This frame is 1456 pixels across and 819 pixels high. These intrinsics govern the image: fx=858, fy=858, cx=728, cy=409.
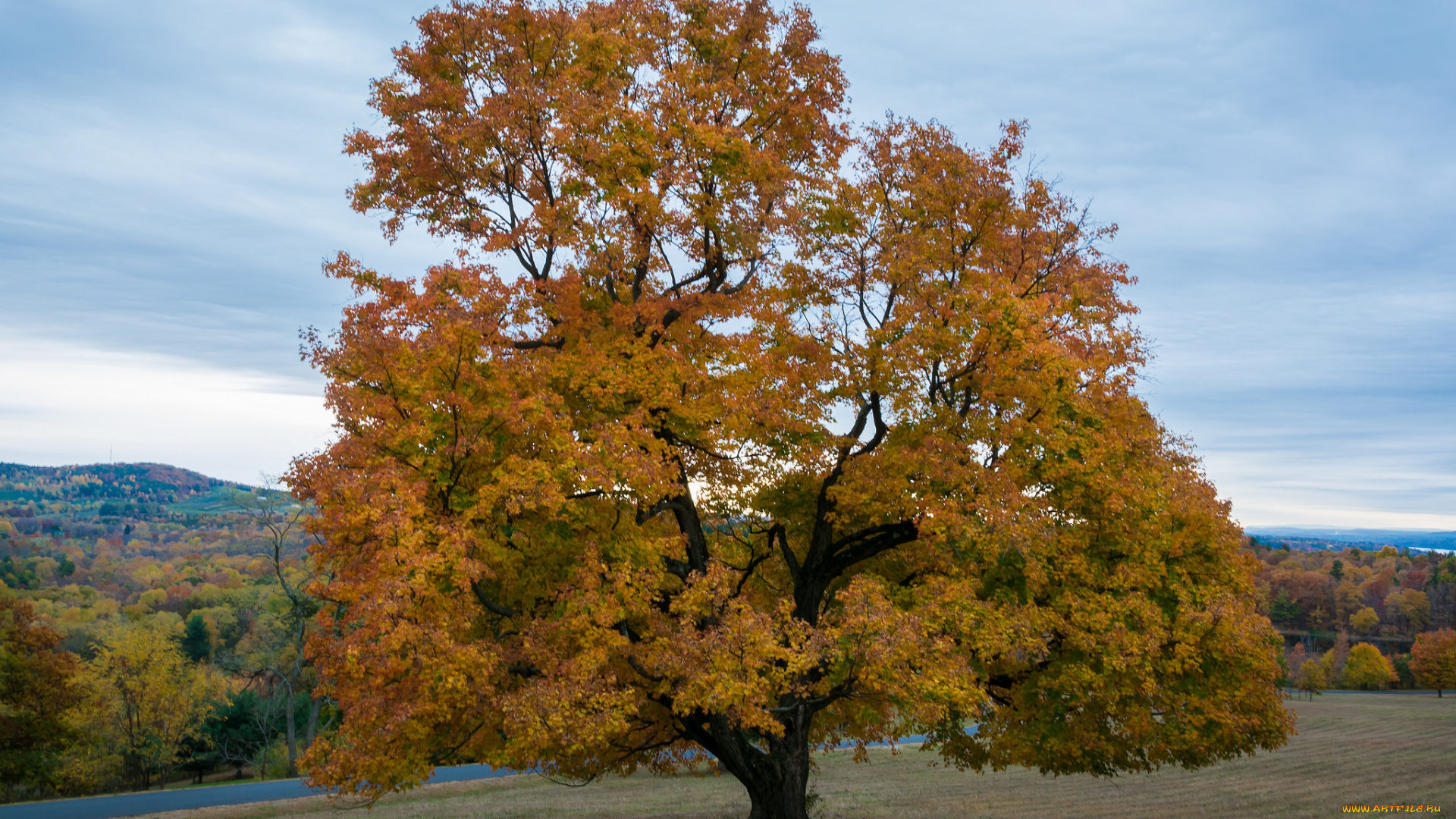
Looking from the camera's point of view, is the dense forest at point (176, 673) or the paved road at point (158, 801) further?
the dense forest at point (176, 673)

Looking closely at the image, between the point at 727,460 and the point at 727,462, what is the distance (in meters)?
0.21

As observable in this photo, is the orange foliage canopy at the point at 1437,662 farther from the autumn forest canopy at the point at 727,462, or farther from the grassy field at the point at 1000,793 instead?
the autumn forest canopy at the point at 727,462

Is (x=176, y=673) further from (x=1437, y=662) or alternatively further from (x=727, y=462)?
(x=1437, y=662)

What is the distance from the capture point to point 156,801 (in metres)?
28.2

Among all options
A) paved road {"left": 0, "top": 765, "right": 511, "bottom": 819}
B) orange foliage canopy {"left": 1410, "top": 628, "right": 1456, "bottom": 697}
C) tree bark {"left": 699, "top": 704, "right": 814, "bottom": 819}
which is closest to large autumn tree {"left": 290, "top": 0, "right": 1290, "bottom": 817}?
tree bark {"left": 699, "top": 704, "right": 814, "bottom": 819}

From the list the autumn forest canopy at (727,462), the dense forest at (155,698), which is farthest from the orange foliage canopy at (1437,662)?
the dense forest at (155,698)

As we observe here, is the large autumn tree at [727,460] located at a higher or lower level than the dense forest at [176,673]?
higher

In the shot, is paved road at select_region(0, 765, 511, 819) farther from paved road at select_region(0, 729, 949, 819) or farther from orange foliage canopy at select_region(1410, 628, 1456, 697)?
orange foliage canopy at select_region(1410, 628, 1456, 697)

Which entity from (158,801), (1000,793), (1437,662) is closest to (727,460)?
(1000,793)

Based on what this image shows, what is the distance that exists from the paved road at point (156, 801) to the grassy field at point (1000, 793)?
8.51 ft

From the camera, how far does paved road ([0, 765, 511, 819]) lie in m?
26.0

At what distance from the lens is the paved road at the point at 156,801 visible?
85.3 ft

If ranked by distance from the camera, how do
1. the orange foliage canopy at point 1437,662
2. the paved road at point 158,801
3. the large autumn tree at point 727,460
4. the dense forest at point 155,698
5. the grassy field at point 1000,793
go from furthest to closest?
1. the orange foliage canopy at point 1437,662
2. the dense forest at point 155,698
3. the paved road at point 158,801
4. the grassy field at point 1000,793
5. the large autumn tree at point 727,460

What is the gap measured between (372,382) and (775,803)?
1066 centimetres
